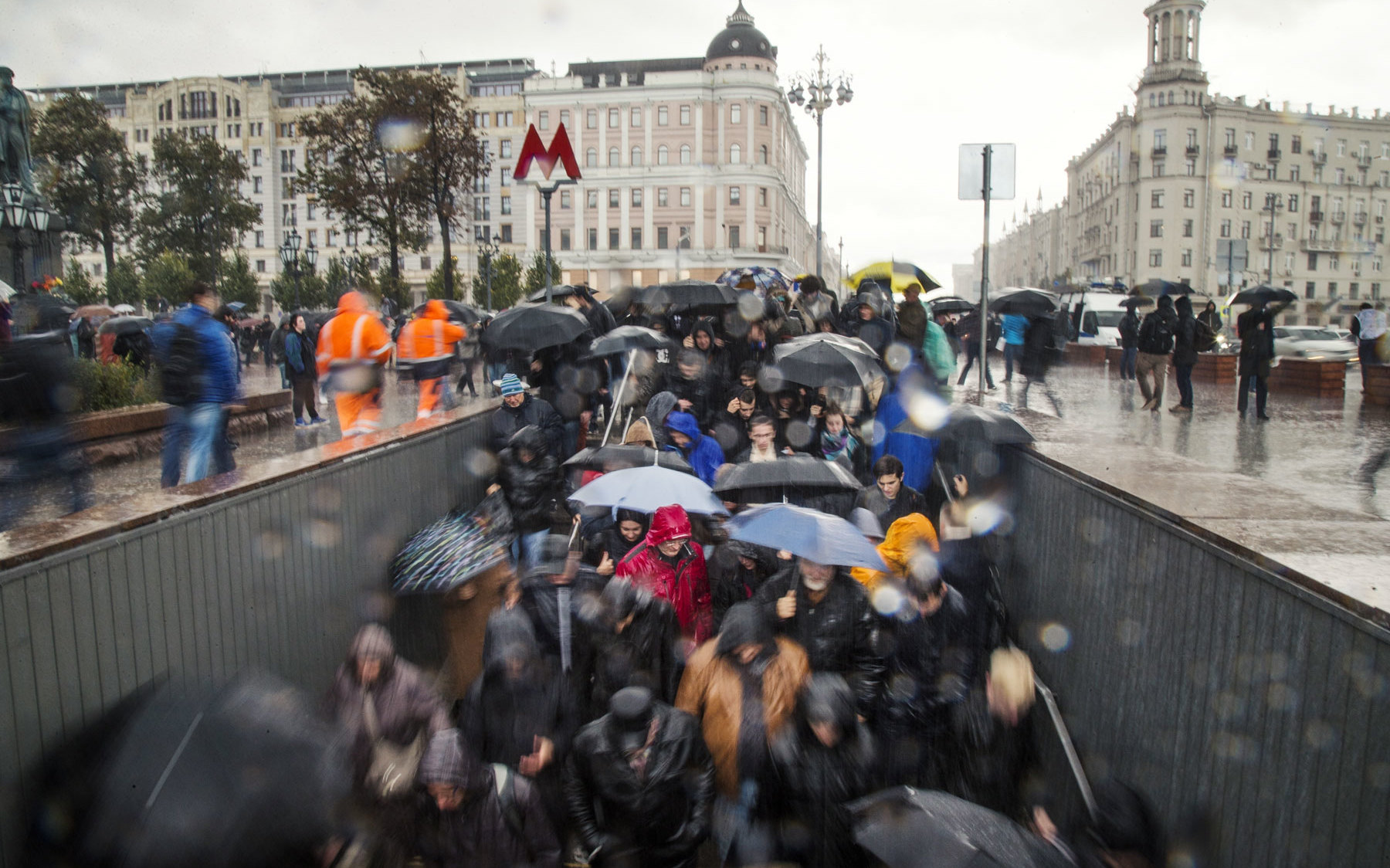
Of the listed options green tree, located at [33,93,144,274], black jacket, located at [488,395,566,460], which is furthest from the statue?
green tree, located at [33,93,144,274]

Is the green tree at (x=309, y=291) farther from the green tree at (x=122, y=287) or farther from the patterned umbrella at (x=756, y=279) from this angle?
the patterned umbrella at (x=756, y=279)

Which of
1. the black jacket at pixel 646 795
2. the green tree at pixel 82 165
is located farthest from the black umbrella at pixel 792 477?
the green tree at pixel 82 165

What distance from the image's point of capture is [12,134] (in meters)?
17.6

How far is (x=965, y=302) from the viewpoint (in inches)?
795

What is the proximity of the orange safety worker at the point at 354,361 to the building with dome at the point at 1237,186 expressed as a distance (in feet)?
291

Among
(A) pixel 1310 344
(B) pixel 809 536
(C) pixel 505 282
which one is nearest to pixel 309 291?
(C) pixel 505 282

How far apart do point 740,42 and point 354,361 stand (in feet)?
288

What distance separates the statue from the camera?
1741 cm

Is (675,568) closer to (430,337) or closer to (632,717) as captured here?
(632,717)

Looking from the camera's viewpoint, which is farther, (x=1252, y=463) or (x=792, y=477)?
(x=1252, y=463)

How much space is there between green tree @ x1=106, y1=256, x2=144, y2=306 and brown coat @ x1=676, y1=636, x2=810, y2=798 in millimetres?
60027

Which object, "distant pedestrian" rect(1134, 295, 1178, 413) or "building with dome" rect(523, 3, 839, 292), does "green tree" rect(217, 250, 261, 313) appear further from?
"distant pedestrian" rect(1134, 295, 1178, 413)

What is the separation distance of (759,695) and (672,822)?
25.6 inches

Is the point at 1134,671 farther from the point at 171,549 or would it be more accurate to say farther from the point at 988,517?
the point at 171,549
